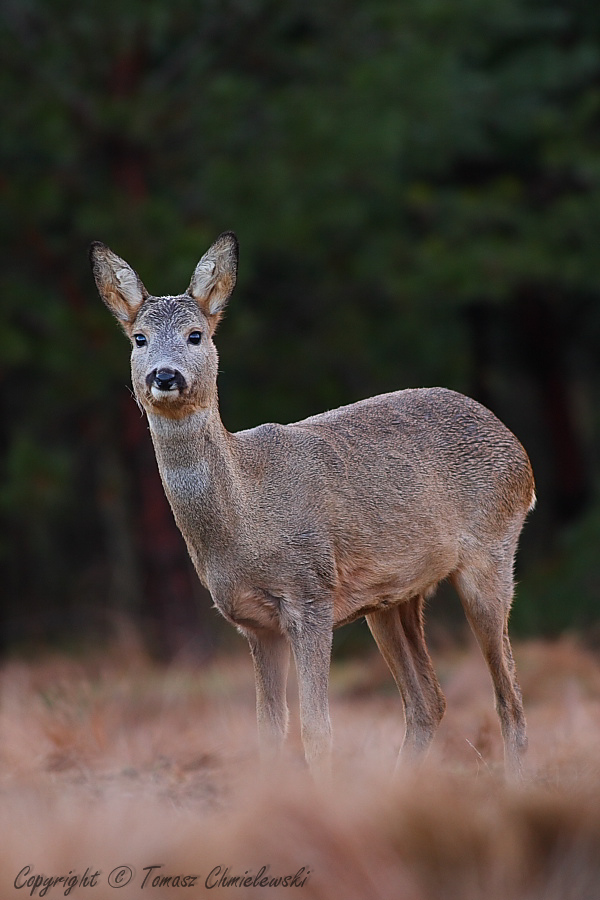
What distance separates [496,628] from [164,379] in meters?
2.27

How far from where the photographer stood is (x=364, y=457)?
658 cm

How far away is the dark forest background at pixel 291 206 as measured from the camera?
13008 millimetres

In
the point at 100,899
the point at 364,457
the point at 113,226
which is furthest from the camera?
the point at 113,226

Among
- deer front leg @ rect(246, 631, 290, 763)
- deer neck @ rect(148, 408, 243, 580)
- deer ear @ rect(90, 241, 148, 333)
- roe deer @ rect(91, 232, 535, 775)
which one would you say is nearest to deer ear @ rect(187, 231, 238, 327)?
roe deer @ rect(91, 232, 535, 775)

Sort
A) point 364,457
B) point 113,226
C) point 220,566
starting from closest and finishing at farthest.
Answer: point 220,566, point 364,457, point 113,226

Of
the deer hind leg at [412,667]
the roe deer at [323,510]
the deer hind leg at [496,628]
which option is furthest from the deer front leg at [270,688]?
the deer hind leg at [496,628]

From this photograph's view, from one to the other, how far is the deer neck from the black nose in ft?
0.93

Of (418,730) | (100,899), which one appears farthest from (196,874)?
(418,730)

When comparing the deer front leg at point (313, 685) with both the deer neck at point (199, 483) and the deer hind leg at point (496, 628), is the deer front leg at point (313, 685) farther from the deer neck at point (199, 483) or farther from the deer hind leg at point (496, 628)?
the deer hind leg at point (496, 628)

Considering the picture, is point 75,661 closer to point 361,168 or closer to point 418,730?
point 361,168

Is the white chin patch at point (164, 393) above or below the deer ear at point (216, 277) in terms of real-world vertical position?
below

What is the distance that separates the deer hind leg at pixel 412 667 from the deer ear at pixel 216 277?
1.80 meters

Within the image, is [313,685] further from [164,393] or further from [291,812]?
[291,812]

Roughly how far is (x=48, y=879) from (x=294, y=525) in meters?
2.47
